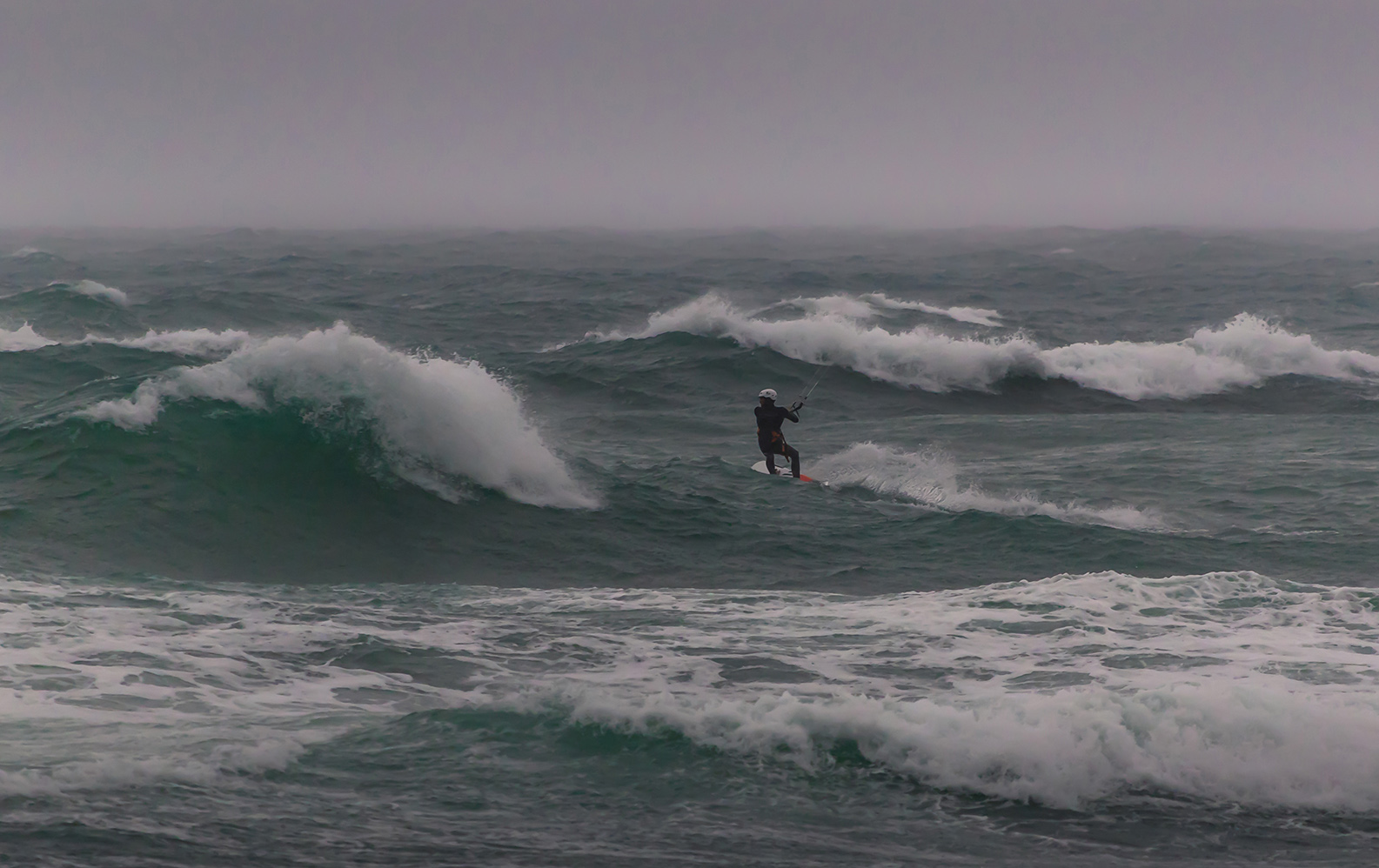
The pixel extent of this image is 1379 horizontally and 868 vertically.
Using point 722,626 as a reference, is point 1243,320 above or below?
above

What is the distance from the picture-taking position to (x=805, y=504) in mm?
16172

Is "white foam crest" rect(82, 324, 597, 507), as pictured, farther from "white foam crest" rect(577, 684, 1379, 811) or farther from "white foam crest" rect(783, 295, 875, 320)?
"white foam crest" rect(783, 295, 875, 320)

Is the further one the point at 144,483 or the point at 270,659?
the point at 144,483

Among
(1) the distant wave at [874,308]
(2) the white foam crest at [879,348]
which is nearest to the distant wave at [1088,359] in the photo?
(2) the white foam crest at [879,348]

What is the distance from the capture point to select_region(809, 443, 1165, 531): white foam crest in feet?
50.4

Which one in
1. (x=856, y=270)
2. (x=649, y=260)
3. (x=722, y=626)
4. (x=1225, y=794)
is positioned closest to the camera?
(x=1225, y=794)

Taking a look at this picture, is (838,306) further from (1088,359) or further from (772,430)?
(772,430)

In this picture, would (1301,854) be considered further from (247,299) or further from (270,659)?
(247,299)

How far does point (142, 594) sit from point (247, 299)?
2924 cm

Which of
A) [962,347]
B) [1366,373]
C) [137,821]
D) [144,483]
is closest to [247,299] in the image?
[962,347]

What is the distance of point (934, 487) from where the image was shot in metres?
17.1

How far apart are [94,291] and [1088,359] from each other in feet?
91.7

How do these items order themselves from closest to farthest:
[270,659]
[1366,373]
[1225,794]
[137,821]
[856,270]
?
[137,821], [1225,794], [270,659], [1366,373], [856,270]

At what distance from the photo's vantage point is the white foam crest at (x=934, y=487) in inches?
604
